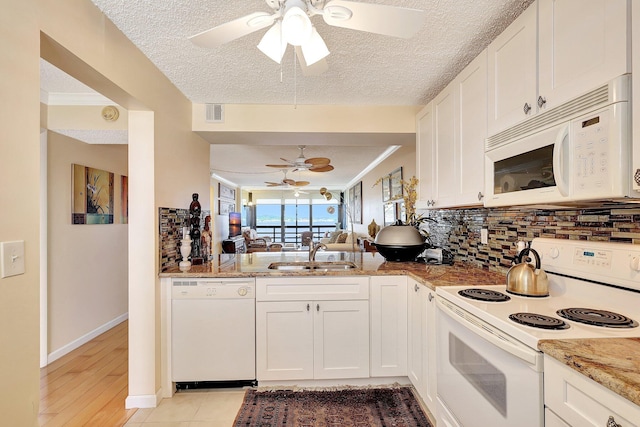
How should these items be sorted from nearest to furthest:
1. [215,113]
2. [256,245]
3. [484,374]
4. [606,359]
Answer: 1. [606,359]
2. [484,374]
3. [215,113]
4. [256,245]

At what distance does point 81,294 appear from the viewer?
3146 millimetres

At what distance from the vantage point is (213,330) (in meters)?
2.23

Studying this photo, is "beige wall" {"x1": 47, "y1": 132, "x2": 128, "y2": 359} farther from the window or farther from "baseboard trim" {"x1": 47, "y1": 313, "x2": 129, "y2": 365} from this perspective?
the window

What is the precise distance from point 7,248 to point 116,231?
3005 mm

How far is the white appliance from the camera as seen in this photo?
100 centimetres

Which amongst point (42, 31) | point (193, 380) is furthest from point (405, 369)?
point (42, 31)

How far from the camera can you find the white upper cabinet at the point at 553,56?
992 mm

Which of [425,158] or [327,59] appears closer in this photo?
[327,59]

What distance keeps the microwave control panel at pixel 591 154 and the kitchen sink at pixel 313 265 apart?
171 cm

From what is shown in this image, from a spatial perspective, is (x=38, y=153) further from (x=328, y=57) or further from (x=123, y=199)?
(x=123, y=199)

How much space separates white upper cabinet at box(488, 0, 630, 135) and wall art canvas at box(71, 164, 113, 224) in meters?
3.64

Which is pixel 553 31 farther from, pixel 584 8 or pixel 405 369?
pixel 405 369

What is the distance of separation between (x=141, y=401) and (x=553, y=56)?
9.76ft

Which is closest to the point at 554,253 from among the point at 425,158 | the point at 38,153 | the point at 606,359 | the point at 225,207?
the point at 606,359
